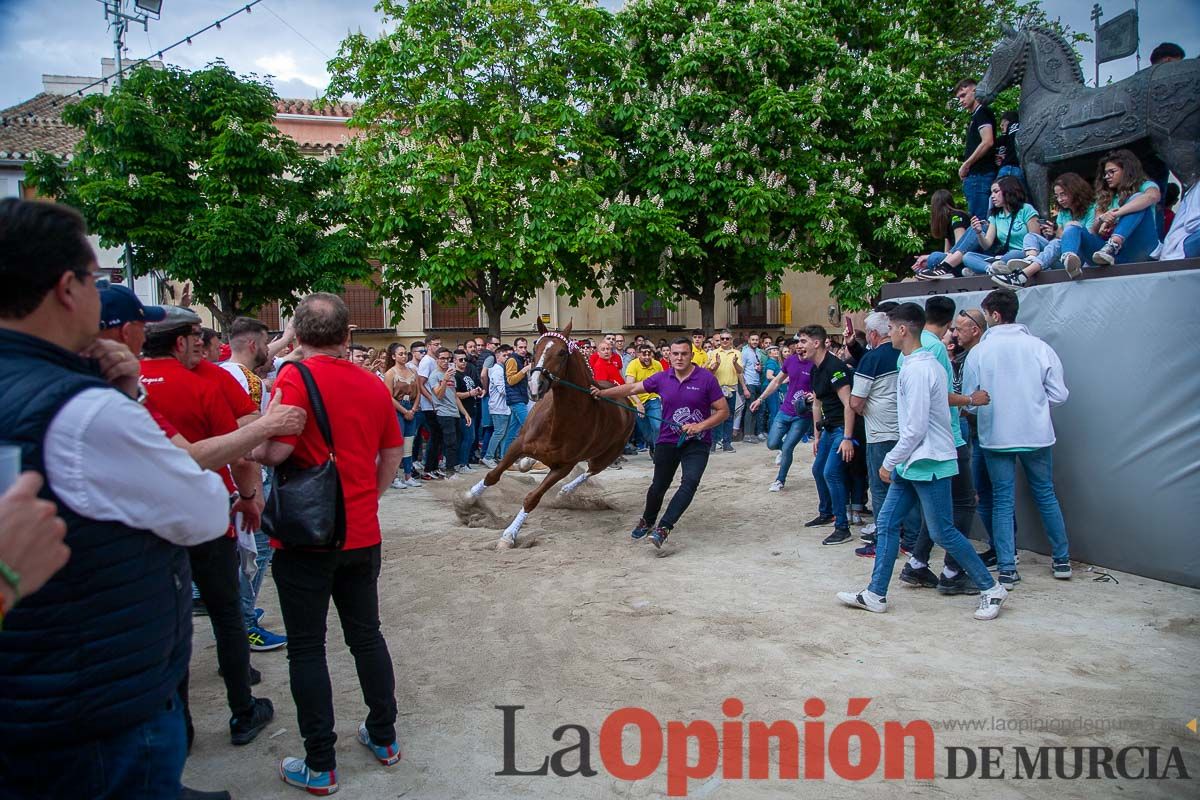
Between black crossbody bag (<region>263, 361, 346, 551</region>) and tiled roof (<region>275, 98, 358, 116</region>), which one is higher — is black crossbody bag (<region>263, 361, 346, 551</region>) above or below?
below

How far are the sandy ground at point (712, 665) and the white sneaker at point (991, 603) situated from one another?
0.10m

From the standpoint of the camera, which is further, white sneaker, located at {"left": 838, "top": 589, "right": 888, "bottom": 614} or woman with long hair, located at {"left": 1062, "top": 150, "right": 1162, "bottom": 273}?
woman with long hair, located at {"left": 1062, "top": 150, "right": 1162, "bottom": 273}

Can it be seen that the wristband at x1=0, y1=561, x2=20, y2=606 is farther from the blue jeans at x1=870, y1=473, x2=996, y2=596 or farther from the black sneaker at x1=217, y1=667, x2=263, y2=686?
the blue jeans at x1=870, y1=473, x2=996, y2=596

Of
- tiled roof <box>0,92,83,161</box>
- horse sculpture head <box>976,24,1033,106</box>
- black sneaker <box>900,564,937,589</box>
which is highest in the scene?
tiled roof <box>0,92,83,161</box>

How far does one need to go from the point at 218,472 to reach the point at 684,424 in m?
4.37

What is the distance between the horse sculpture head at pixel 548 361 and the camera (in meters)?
7.52

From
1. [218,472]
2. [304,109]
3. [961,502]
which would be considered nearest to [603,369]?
[961,502]

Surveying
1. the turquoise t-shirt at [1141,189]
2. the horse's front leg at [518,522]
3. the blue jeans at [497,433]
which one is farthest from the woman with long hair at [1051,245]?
the blue jeans at [497,433]

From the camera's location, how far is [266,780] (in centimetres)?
339

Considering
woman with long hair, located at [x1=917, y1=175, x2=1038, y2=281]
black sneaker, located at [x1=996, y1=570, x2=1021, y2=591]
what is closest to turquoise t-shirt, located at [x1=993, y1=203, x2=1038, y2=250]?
woman with long hair, located at [x1=917, y1=175, x2=1038, y2=281]

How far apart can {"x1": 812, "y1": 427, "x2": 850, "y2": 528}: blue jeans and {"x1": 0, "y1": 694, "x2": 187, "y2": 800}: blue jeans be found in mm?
6499

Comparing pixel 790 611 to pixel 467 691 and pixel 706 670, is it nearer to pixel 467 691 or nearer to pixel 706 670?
pixel 706 670

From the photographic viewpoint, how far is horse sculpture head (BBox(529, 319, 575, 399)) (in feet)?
24.7

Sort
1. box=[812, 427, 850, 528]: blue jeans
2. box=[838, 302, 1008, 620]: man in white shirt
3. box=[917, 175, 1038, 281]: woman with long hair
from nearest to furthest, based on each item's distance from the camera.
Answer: box=[838, 302, 1008, 620]: man in white shirt, box=[812, 427, 850, 528]: blue jeans, box=[917, 175, 1038, 281]: woman with long hair
